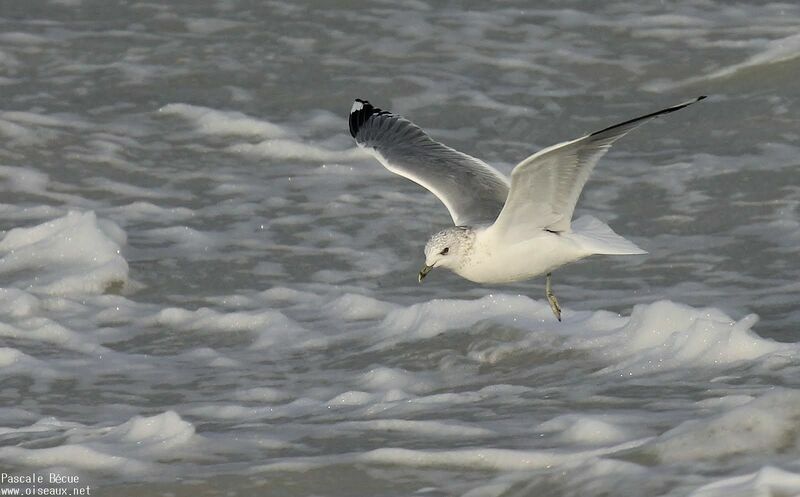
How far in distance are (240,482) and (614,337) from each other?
8.42ft

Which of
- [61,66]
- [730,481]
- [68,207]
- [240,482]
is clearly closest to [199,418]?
[240,482]

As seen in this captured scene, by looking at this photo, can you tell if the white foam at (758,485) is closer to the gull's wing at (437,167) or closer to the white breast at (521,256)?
the white breast at (521,256)

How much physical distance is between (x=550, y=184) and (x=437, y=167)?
1.43 metres

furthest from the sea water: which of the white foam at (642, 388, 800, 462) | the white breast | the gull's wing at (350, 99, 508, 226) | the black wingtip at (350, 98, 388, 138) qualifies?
the black wingtip at (350, 98, 388, 138)

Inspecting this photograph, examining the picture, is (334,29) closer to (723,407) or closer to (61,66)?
(61,66)

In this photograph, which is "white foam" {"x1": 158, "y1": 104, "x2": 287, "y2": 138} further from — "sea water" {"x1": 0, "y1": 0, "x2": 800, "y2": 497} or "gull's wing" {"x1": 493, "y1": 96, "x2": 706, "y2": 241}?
"gull's wing" {"x1": 493, "y1": 96, "x2": 706, "y2": 241}

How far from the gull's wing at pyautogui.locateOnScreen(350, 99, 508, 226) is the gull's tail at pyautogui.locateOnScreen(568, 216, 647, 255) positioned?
550mm

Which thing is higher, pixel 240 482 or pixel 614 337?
pixel 614 337

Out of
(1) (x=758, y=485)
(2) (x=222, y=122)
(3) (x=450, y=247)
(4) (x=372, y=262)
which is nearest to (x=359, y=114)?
(4) (x=372, y=262)

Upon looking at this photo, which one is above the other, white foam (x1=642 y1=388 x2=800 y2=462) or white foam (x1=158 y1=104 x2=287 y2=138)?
white foam (x1=158 y1=104 x2=287 y2=138)

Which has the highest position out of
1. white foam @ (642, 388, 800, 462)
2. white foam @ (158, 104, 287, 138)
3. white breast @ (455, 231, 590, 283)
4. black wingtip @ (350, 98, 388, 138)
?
white foam @ (158, 104, 287, 138)

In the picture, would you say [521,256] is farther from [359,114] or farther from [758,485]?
[758,485]

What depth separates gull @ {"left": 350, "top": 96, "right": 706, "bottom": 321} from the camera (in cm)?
695

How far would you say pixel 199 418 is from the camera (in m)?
6.61
